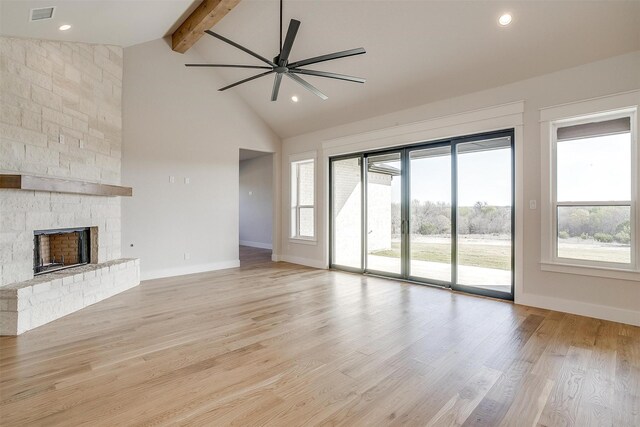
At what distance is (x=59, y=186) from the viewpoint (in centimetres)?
375

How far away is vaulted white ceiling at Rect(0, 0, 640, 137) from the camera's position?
338cm

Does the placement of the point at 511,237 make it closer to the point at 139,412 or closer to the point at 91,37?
the point at 139,412

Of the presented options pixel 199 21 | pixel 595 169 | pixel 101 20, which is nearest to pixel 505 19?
pixel 595 169

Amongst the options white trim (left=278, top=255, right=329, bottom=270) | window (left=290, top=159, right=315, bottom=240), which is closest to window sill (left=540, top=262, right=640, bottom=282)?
white trim (left=278, top=255, right=329, bottom=270)

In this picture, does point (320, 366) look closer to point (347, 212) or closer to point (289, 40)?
point (289, 40)

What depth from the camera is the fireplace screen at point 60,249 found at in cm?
383

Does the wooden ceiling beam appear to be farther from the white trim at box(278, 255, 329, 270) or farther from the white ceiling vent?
the white trim at box(278, 255, 329, 270)

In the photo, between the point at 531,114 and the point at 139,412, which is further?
the point at 531,114

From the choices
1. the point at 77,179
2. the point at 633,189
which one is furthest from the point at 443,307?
the point at 77,179

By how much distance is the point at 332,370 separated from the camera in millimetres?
2443

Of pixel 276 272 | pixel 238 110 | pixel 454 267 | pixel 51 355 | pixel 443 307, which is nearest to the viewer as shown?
pixel 51 355

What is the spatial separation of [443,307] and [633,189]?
94.9 inches

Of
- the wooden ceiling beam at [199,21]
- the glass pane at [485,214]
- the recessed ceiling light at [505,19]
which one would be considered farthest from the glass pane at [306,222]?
the recessed ceiling light at [505,19]

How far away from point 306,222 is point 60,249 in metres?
4.36
